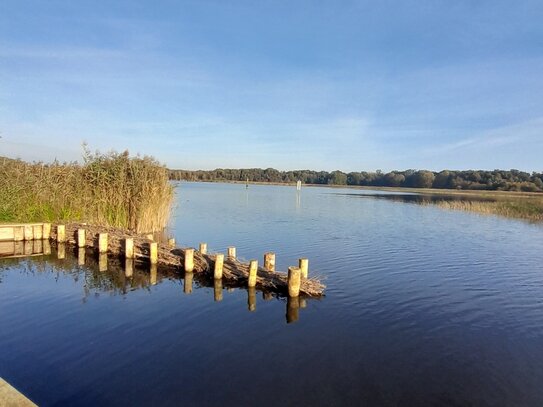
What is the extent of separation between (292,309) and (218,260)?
312 centimetres

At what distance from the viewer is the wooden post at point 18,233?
57.5 feet

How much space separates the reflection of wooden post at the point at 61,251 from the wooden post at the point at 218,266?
23.3 feet

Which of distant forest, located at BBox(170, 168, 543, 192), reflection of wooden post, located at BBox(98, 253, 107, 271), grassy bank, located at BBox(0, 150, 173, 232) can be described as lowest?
reflection of wooden post, located at BBox(98, 253, 107, 271)

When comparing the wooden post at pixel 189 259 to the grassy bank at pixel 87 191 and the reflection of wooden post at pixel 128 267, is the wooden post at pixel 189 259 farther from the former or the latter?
the grassy bank at pixel 87 191

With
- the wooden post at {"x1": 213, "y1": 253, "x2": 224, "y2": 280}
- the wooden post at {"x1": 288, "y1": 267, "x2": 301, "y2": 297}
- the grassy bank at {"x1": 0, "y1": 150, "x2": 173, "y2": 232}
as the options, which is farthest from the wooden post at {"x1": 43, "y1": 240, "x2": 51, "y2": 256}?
the wooden post at {"x1": 288, "y1": 267, "x2": 301, "y2": 297}

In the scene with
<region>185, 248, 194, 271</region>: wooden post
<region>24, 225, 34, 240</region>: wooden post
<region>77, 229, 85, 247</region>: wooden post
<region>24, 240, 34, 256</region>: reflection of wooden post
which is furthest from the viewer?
<region>24, 225, 34, 240</region>: wooden post

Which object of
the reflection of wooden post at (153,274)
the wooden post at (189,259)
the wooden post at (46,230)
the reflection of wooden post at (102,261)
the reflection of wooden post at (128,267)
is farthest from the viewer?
the wooden post at (46,230)

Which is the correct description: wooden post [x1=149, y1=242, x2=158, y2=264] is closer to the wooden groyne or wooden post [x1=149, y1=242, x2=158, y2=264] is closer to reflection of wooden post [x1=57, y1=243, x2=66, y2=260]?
the wooden groyne

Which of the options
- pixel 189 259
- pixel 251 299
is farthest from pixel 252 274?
pixel 189 259

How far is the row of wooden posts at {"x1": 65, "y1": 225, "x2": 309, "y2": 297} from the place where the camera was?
11.2 meters

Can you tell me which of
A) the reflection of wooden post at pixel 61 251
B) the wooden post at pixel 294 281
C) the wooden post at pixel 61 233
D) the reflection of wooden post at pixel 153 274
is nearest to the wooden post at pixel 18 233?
the wooden post at pixel 61 233

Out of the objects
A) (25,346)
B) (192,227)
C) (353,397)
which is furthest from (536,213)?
(25,346)

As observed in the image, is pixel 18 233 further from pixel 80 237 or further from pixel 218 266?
pixel 218 266

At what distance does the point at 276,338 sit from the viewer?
28.6 feet
